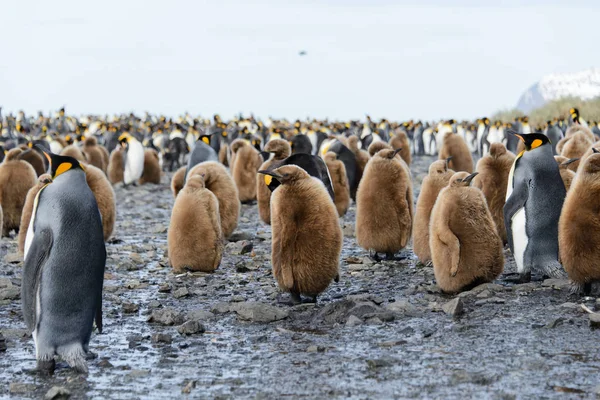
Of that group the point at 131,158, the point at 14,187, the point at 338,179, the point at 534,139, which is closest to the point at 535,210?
the point at 534,139

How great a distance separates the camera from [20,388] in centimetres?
402

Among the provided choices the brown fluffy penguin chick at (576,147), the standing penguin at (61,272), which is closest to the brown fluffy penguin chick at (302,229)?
the standing penguin at (61,272)

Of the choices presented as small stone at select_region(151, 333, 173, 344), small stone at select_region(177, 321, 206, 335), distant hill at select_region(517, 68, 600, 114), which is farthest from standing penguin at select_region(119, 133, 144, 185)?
distant hill at select_region(517, 68, 600, 114)

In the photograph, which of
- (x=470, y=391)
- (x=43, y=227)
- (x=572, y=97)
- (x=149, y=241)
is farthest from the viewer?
(x=572, y=97)

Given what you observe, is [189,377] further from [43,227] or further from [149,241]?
[149,241]

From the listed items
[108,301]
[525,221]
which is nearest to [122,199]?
[108,301]

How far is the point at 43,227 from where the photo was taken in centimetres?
451

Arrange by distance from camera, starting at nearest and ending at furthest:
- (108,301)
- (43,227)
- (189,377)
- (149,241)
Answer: (189,377) → (43,227) → (108,301) → (149,241)

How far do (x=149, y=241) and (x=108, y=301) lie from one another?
3.55 meters

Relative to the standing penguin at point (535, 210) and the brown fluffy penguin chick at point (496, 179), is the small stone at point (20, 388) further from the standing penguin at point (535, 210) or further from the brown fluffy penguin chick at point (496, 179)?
the brown fluffy penguin chick at point (496, 179)

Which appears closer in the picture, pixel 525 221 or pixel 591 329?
pixel 591 329

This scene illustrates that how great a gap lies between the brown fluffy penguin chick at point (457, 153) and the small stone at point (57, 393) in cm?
941

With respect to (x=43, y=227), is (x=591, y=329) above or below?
below

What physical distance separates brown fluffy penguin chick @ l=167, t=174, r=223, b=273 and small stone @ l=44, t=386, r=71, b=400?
319 cm
